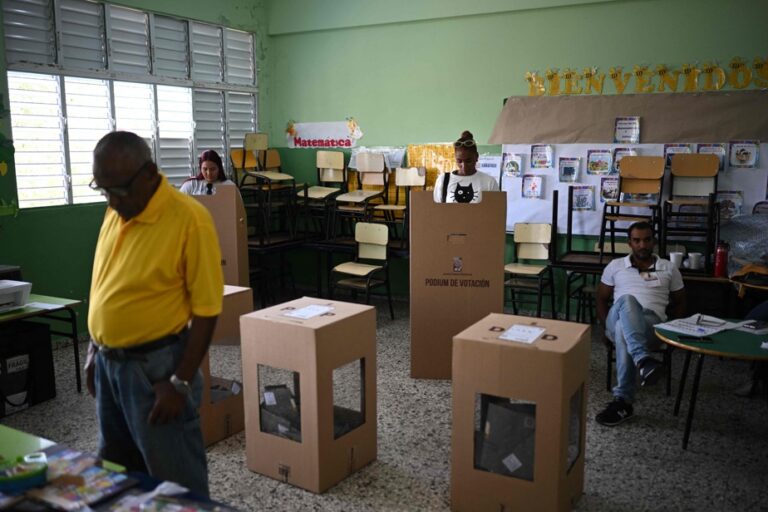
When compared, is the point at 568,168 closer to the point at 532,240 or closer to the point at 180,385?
the point at 532,240

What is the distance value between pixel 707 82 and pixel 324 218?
3834 millimetres

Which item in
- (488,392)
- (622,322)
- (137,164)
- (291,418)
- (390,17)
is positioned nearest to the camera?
(137,164)

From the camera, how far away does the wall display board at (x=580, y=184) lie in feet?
18.0

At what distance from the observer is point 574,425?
2.78 m

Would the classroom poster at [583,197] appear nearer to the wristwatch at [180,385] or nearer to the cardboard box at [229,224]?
the cardboard box at [229,224]

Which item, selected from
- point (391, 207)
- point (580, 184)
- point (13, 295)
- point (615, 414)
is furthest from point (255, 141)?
point (615, 414)

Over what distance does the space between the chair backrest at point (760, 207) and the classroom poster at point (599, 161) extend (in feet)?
3.95

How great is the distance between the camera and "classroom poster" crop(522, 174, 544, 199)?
616 centimetres

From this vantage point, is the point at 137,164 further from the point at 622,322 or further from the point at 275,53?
the point at 275,53

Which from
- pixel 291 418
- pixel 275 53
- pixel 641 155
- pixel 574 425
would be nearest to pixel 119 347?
pixel 291 418

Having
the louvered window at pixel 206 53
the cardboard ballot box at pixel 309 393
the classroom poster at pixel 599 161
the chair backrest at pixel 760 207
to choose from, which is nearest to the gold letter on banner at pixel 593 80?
the classroom poster at pixel 599 161

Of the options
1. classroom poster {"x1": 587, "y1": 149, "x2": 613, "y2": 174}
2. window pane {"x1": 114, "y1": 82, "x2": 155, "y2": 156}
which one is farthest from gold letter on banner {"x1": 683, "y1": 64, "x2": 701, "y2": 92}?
window pane {"x1": 114, "y1": 82, "x2": 155, "y2": 156}

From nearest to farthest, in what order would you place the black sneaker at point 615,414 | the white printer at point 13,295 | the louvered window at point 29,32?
the black sneaker at point 615,414 < the white printer at point 13,295 < the louvered window at point 29,32

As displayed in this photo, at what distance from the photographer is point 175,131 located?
645cm
